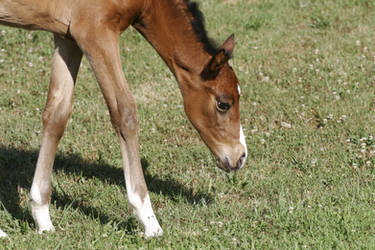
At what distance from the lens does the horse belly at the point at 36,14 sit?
15.0ft

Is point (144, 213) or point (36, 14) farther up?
point (36, 14)

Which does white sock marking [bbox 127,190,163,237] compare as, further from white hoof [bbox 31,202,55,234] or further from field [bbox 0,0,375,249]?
white hoof [bbox 31,202,55,234]

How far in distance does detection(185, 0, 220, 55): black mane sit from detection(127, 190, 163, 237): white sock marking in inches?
52.6

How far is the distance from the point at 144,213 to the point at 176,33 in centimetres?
147

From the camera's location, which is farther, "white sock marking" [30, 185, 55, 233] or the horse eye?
the horse eye

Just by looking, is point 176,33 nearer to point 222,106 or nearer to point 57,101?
point 222,106

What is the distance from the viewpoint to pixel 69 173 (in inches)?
236

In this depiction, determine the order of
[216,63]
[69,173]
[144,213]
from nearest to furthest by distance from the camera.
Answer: [144,213] < [216,63] < [69,173]

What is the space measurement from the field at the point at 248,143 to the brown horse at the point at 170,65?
43cm

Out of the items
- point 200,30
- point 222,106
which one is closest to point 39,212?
point 222,106

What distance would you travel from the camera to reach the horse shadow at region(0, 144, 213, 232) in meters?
5.23

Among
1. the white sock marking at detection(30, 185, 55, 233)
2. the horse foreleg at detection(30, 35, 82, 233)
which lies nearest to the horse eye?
the horse foreleg at detection(30, 35, 82, 233)

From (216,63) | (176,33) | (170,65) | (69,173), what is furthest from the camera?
(69,173)

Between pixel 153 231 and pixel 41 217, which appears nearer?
pixel 153 231
